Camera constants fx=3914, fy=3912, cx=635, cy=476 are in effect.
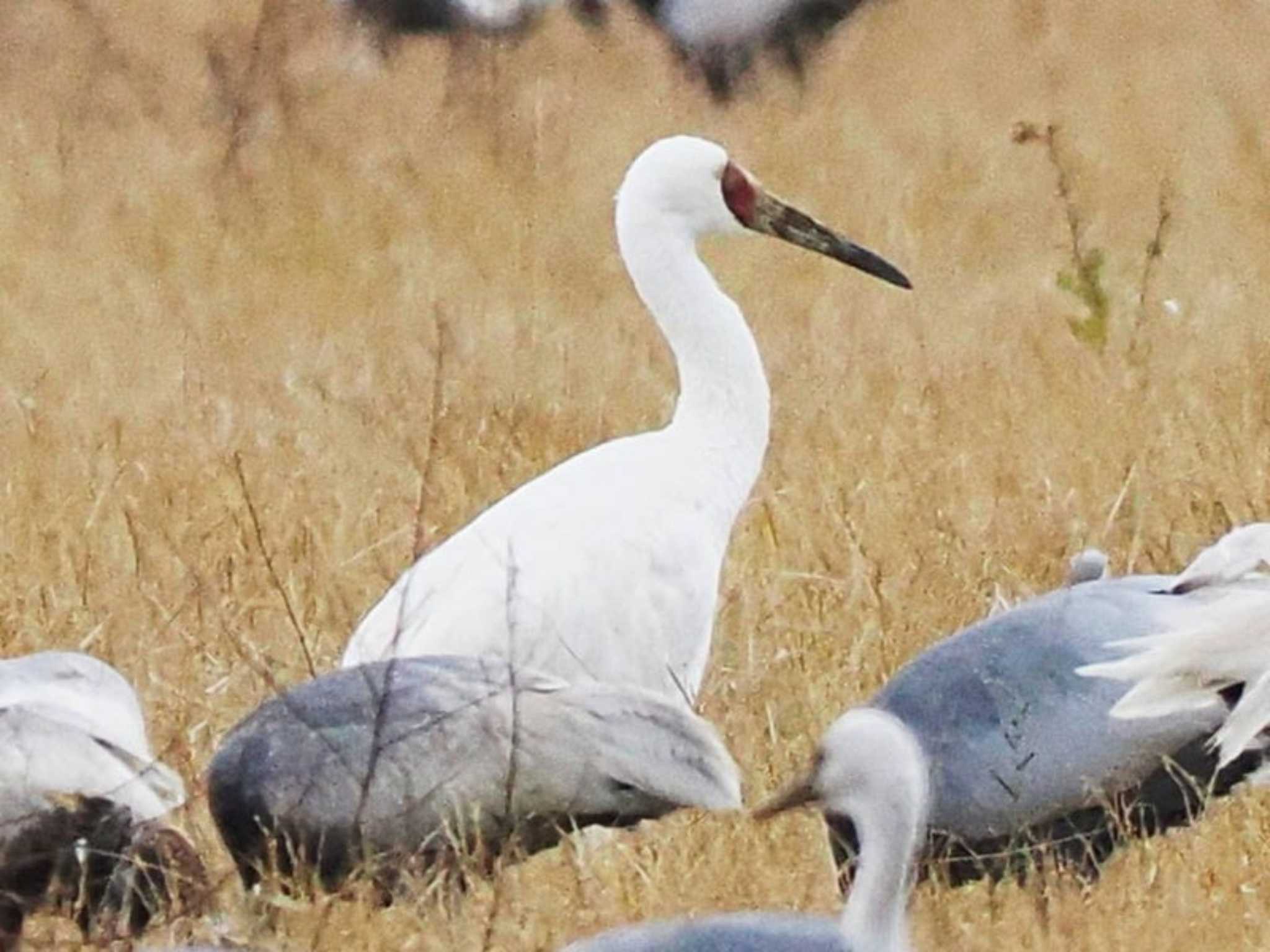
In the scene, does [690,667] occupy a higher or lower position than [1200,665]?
lower

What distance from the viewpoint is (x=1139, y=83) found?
1059cm

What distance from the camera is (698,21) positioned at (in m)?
11.4

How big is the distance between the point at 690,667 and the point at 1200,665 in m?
1.48

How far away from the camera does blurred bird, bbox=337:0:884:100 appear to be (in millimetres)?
11133

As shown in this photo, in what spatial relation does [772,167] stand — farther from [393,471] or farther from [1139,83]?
[393,471]

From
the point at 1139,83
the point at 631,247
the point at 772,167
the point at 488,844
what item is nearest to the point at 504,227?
the point at 772,167

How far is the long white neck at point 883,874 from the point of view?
3.96 metres

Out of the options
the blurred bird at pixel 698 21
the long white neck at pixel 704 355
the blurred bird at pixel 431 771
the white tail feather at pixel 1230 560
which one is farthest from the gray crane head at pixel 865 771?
the blurred bird at pixel 698 21

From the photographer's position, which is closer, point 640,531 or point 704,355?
point 640,531

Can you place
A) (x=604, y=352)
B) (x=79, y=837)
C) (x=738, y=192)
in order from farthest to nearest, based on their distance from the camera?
(x=604, y=352), (x=738, y=192), (x=79, y=837)

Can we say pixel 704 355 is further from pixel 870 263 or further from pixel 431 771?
pixel 431 771

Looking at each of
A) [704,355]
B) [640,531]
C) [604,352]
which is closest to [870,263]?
[704,355]

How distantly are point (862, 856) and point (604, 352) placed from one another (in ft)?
13.8

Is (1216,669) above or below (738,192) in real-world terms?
below
